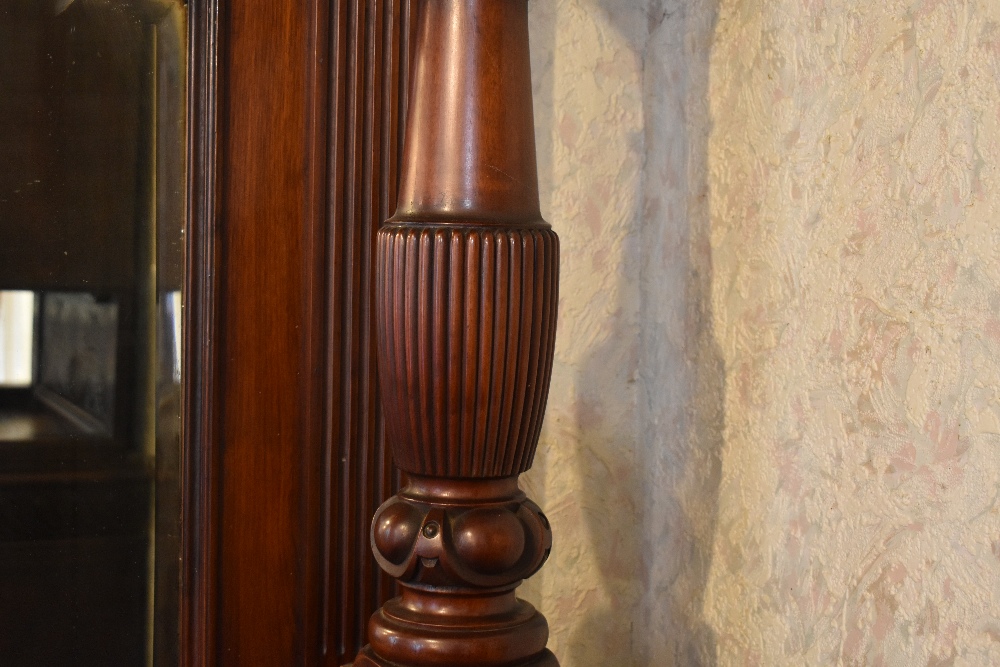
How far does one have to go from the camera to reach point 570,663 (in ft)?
3.56

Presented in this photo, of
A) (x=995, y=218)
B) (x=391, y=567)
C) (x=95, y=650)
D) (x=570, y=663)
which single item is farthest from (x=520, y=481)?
(x=995, y=218)

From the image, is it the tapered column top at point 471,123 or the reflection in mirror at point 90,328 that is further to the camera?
the reflection in mirror at point 90,328

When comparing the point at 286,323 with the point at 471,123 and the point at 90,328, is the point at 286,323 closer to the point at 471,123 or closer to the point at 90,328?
the point at 90,328

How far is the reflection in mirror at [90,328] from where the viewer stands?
0.88 metres

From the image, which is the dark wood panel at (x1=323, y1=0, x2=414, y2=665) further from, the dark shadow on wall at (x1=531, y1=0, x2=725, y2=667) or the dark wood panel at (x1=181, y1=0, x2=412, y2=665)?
the dark shadow on wall at (x1=531, y1=0, x2=725, y2=667)

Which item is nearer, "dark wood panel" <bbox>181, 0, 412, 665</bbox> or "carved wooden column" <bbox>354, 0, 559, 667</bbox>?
"carved wooden column" <bbox>354, 0, 559, 667</bbox>

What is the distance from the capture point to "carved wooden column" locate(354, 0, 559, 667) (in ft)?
2.20

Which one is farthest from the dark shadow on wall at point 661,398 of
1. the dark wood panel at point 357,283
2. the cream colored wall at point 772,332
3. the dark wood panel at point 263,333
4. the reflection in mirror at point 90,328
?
the reflection in mirror at point 90,328

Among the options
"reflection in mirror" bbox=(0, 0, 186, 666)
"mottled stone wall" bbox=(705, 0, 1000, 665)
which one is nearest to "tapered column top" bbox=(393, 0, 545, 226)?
"mottled stone wall" bbox=(705, 0, 1000, 665)

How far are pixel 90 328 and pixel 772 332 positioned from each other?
642mm

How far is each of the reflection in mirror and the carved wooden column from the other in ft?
1.12

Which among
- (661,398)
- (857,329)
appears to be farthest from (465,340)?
(661,398)

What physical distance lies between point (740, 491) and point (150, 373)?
58 cm

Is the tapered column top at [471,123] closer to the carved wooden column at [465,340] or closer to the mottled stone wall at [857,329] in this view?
the carved wooden column at [465,340]
